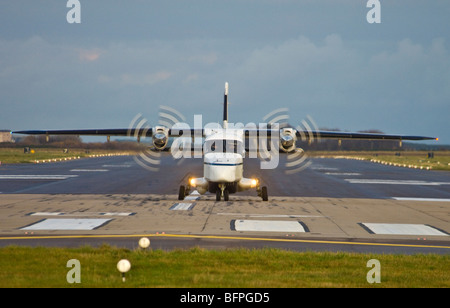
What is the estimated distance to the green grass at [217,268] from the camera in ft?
32.0

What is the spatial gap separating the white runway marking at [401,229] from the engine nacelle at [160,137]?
496 inches

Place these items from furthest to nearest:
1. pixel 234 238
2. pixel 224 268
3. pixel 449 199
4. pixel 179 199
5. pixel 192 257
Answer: pixel 449 199, pixel 179 199, pixel 234 238, pixel 192 257, pixel 224 268

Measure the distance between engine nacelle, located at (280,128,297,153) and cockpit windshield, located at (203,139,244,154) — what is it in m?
4.16

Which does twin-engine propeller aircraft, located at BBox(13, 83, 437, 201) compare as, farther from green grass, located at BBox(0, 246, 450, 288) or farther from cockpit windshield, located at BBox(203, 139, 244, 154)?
green grass, located at BBox(0, 246, 450, 288)

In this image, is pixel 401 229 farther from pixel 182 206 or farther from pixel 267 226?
pixel 182 206

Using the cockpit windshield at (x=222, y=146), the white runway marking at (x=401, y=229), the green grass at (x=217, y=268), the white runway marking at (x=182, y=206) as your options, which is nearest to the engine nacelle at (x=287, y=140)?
the cockpit windshield at (x=222, y=146)

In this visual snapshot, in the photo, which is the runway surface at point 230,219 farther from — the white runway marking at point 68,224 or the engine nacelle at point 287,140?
the engine nacelle at point 287,140

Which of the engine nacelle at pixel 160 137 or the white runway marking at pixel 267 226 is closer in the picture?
the white runway marking at pixel 267 226

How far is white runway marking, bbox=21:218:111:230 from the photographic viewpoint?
654 inches
